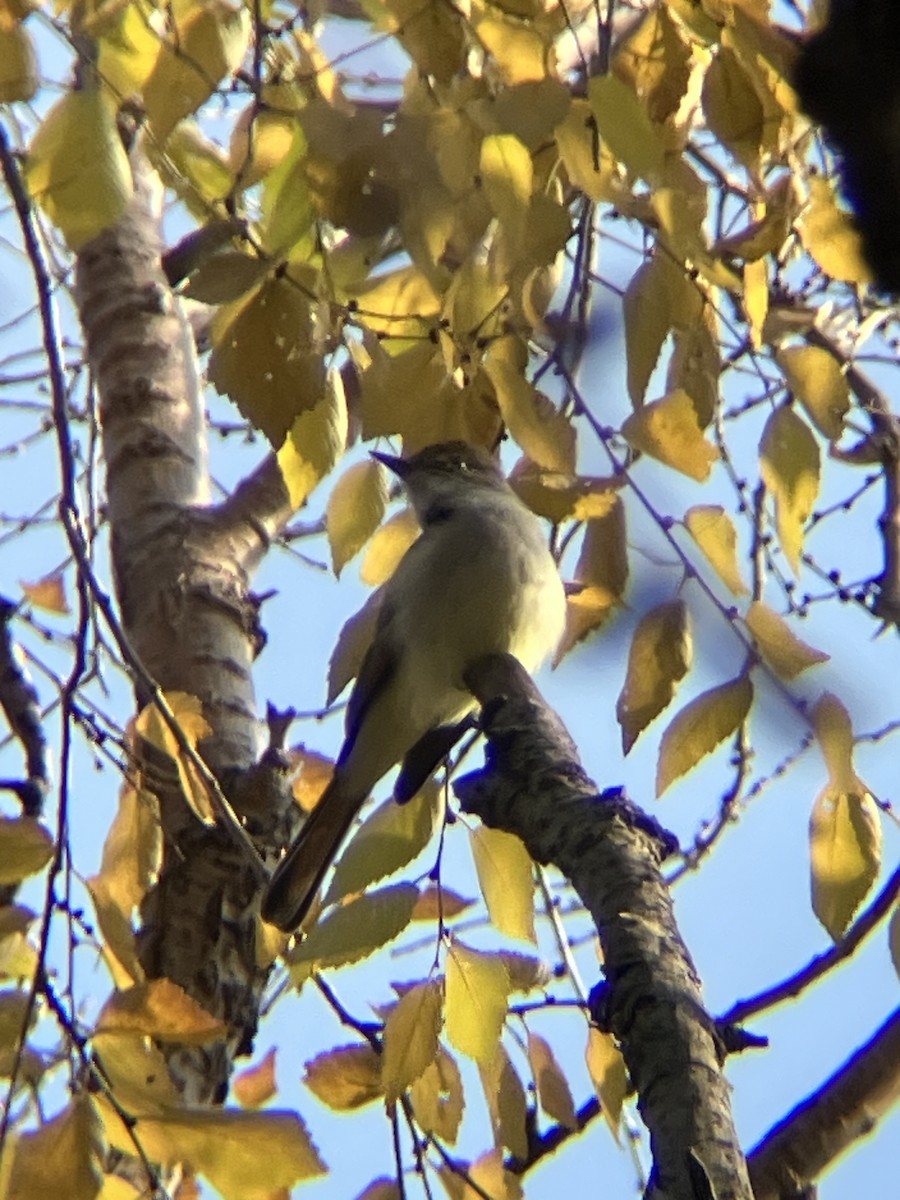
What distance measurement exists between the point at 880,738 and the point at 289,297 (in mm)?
1494

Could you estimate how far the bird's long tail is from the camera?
296cm

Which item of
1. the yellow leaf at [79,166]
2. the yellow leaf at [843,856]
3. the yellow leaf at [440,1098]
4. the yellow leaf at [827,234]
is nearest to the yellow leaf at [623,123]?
the yellow leaf at [827,234]

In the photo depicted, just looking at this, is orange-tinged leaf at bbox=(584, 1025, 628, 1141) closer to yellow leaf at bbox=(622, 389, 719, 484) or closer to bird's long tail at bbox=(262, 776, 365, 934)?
bird's long tail at bbox=(262, 776, 365, 934)

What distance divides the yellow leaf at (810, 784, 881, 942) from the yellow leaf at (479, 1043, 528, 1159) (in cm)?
67

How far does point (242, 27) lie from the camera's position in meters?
2.06

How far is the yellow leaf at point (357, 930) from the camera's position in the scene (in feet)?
6.63

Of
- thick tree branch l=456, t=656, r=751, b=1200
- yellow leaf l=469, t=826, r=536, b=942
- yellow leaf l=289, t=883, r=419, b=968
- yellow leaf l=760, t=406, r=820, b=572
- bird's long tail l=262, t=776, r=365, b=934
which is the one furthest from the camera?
bird's long tail l=262, t=776, r=365, b=934

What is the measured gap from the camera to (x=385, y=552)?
2977 mm

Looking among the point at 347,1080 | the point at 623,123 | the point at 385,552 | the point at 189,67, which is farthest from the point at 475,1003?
the point at 189,67

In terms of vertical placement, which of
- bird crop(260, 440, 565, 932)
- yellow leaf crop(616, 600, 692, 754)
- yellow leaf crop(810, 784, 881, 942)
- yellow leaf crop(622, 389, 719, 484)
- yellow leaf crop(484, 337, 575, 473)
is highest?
bird crop(260, 440, 565, 932)

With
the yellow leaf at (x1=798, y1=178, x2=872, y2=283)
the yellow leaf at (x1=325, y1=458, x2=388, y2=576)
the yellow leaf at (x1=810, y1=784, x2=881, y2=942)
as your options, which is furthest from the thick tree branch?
the yellow leaf at (x1=798, y1=178, x2=872, y2=283)

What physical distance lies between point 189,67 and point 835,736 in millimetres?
1286

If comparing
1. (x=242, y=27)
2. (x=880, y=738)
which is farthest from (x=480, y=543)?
(x=242, y=27)

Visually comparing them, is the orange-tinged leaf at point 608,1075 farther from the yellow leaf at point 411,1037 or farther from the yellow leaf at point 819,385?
the yellow leaf at point 819,385
